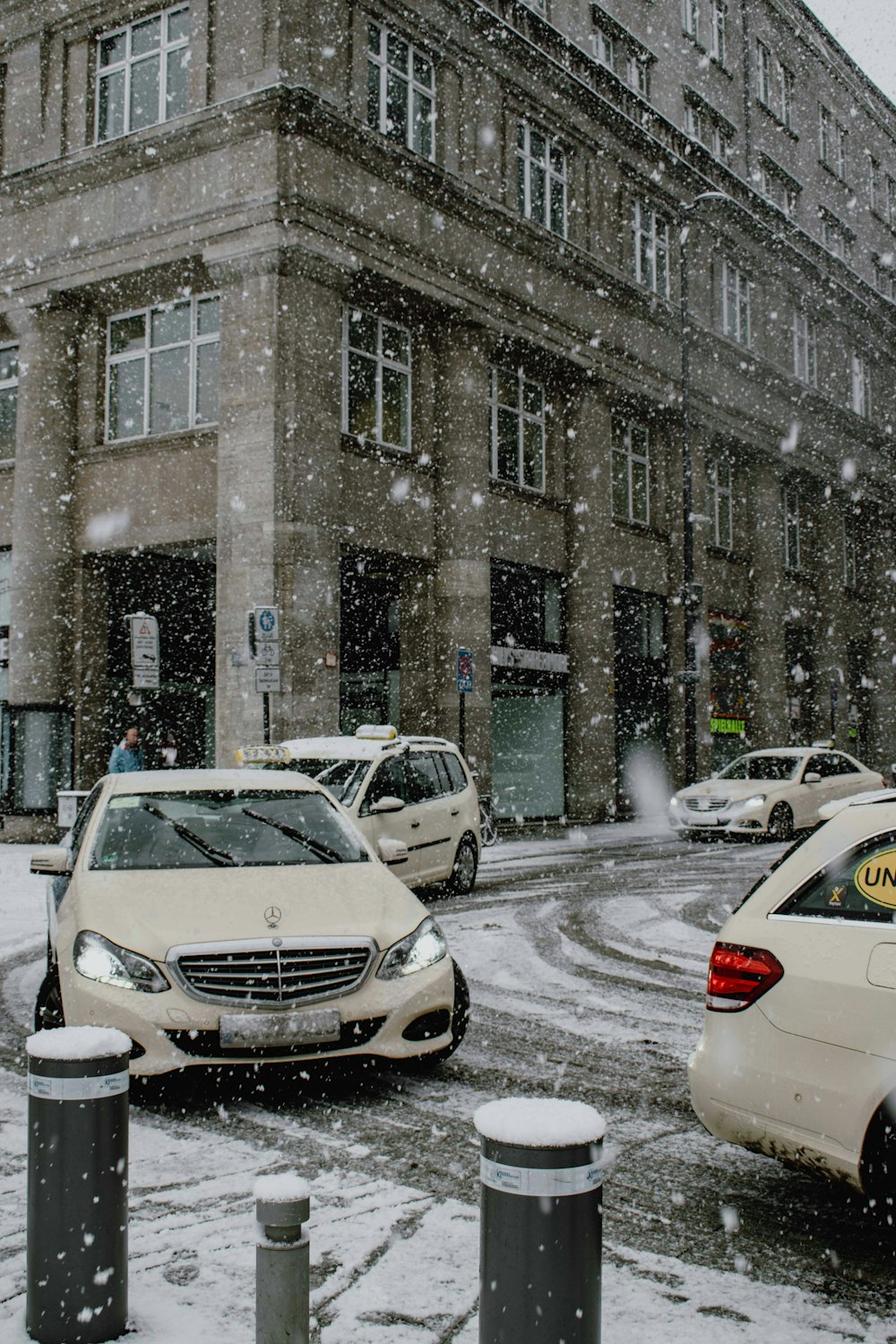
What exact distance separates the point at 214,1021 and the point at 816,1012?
2644mm

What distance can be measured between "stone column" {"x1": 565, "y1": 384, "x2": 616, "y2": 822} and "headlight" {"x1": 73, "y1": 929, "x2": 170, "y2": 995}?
22.3m

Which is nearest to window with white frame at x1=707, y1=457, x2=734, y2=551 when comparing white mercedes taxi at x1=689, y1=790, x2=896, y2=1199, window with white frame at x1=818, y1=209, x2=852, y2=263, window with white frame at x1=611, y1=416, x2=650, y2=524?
window with white frame at x1=611, y1=416, x2=650, y2=524

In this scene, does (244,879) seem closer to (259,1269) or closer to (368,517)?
(259,1269)

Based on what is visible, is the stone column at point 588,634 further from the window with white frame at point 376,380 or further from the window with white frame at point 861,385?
the window with white frame at point 861,385

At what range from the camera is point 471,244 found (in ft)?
79.5

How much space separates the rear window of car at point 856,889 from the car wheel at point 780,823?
17.5 m

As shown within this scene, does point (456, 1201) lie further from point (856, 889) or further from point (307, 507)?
point (307, 507)

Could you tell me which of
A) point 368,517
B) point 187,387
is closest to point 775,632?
point 368,517

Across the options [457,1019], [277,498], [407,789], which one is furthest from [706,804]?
[457,1019]

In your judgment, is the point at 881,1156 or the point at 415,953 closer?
the point at 881,1156

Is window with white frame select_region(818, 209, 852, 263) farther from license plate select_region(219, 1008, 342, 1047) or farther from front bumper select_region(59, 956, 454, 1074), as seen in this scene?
license plate select_region(219, 1008, 342, 1047)

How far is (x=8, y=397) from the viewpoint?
24891mm

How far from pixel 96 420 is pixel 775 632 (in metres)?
19.8

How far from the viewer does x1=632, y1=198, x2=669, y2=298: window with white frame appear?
1187 inches
